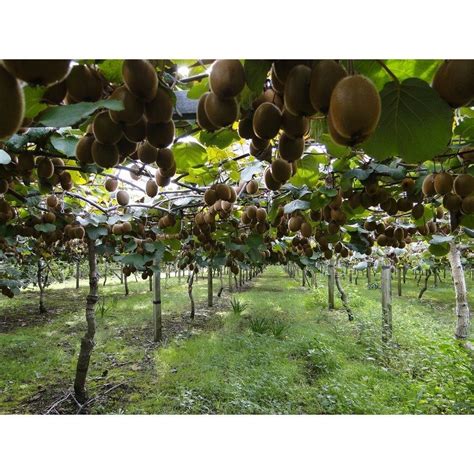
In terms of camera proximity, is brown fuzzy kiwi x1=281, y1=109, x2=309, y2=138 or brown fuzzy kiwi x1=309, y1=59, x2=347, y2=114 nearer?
brown fuzzy kiwi x1=309, y1=59, x2=347, y2=114

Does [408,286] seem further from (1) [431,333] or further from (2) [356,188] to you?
(2) [356,188]

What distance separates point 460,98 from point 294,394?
4.59 m

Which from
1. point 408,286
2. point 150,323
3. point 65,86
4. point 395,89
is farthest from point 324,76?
point 408,286

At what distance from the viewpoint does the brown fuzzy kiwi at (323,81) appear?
23.1 inches

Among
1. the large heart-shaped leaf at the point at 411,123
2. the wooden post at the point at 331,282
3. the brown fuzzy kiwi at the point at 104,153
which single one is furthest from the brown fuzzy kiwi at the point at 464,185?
the wooden post at the point at 331,282

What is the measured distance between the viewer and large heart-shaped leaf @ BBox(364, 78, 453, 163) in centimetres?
70

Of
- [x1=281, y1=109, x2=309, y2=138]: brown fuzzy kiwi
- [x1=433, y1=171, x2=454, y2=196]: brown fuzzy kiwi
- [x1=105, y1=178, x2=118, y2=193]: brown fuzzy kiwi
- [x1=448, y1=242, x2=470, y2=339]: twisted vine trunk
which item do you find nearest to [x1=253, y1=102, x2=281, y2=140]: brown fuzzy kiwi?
[x1=281, y1=109, x2=309, y2=138]: brown fuzzy kiwi

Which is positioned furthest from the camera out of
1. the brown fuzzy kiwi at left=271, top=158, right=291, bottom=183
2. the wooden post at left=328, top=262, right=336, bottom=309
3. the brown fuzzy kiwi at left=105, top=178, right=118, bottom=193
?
the wooden post at left=328, top=262, right=336, bottom=309

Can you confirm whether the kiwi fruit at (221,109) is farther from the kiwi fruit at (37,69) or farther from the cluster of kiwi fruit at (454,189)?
the cluster of kiwi fruit at (454,189)

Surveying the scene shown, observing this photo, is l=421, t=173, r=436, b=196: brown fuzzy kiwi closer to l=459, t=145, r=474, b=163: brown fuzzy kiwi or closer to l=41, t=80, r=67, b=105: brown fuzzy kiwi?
l=459, t=145, r=474, b=163: brown fuzzy kiwi

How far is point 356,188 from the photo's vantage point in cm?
215

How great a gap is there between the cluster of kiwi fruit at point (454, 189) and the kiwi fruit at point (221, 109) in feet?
3.39

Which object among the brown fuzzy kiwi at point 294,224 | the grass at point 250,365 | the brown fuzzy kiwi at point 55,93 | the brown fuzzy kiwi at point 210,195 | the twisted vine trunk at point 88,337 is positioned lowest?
the grass at point 250,365

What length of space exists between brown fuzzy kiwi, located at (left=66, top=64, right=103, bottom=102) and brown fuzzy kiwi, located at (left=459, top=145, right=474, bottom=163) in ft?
4.54
